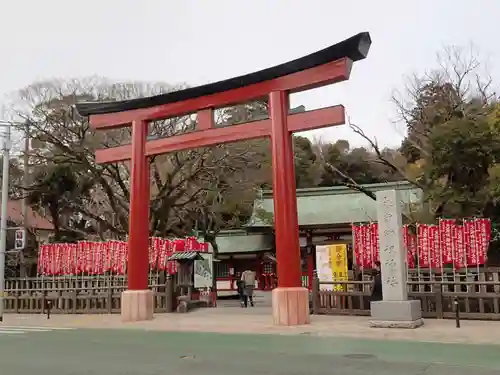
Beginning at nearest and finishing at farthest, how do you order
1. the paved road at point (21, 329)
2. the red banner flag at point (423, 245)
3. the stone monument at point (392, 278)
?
the stone monument at point (392, 278) < the paved road at point (21, 329) < the red banner flag at point (423, 245)

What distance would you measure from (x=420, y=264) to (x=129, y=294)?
9.90 m

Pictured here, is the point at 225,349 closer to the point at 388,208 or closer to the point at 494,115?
the point at 388,208

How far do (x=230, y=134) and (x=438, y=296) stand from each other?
27.1 ft

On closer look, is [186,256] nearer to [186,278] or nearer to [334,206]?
[186,278]

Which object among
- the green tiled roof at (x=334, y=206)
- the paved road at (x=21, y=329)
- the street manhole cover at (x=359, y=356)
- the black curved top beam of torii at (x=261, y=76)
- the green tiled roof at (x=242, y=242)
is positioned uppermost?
the black curved top beam of torii at (x=261, y=76)

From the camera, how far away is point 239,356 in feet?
30.9

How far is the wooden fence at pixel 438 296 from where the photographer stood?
15258 millimetres

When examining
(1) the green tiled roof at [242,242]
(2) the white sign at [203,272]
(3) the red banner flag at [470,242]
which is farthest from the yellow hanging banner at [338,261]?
(1) the green tiled roof at [242,242]

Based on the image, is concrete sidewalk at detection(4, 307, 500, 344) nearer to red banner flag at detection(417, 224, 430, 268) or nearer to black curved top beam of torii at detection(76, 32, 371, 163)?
red banner flag at detection(417, 224, 430, 268)

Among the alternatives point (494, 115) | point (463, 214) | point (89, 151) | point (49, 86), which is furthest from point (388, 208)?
point (49, 86)

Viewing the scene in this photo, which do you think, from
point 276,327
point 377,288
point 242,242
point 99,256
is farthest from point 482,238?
point 242,242

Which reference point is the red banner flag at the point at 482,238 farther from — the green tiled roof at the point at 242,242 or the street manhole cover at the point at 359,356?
the green tiled roof at the point at 242,242

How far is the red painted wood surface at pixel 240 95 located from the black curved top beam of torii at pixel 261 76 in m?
0.13

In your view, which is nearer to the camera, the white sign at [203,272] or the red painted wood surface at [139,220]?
A: the red painted wood surface at [139,220]
